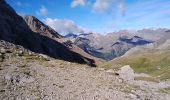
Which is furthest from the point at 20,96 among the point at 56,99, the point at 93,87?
the point at 93,87

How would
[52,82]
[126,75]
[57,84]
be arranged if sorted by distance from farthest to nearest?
[126,75] → [52,82] → [57,84]

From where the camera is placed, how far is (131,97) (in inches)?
1535

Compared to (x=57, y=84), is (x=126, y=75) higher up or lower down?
higher up

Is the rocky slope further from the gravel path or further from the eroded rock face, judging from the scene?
the eroded rock face

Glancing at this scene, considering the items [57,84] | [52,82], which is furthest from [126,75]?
[57,84]

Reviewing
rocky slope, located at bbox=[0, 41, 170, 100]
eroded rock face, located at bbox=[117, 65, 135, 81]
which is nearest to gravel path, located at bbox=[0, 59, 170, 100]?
rocky slope, located at bbox=[0, 41, 170, 100]

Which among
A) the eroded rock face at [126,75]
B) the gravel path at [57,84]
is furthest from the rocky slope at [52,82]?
the eroded rock face at [126,75]

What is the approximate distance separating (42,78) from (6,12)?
3440 inches

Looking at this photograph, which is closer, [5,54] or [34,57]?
[5,54]

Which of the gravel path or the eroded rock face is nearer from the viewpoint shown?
the gravel path

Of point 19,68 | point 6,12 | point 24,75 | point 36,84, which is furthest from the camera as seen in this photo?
point 6,12

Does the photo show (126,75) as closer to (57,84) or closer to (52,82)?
(52,82)

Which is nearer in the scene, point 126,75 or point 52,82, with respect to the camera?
point 52,82

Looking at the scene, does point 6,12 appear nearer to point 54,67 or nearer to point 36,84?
point 54,67
